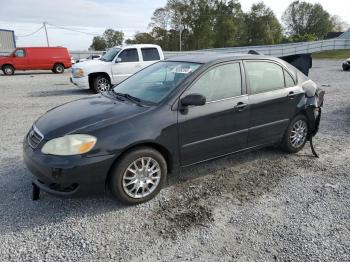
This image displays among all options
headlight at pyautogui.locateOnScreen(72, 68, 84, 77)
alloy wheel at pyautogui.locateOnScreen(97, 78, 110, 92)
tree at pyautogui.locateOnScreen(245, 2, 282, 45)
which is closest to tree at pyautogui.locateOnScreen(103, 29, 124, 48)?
tree at pyautogui.locateOnScreen(245, 2, 282, 45)

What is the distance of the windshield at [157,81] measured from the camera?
3.66 meters

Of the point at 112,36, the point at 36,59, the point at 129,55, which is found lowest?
the point at 129,55

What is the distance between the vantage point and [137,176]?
3.32 meters

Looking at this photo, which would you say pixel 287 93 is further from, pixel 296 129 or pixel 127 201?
pixel 127 201

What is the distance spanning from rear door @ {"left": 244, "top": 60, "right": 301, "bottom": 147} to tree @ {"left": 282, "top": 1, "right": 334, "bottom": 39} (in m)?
87.9

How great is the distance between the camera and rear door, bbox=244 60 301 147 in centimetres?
412

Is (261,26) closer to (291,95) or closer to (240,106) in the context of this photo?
(291,95)

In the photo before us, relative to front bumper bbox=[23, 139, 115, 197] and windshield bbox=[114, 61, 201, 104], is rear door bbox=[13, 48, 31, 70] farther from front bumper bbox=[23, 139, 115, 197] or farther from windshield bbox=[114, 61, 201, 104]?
front bumper bbox=[23, 139, 115, 197]

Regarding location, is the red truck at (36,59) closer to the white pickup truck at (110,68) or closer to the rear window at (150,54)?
the white pickup truck at (110,68)

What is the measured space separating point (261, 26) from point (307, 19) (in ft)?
92.7

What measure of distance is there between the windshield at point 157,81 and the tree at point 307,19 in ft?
291

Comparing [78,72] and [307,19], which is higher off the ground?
[307,19]

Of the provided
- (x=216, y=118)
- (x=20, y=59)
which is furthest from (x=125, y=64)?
(x=20, y=59)

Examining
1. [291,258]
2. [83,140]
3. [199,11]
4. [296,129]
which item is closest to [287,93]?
[296,129]
